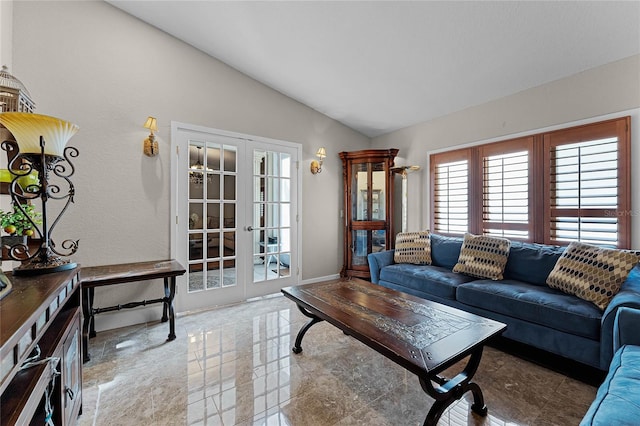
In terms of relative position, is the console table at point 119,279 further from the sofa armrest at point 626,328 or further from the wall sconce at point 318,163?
the sofa armrest at point 626,328

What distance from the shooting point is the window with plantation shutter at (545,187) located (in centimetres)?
248

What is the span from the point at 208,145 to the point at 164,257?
1394mm

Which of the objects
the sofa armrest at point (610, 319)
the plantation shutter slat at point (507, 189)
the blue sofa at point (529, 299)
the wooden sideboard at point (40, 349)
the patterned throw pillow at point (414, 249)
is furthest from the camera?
the patterned throw pillow at point (414, 249)

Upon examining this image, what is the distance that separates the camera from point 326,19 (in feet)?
8.04

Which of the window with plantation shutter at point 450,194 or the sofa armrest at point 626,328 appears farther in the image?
the window with plantation shutter at point 450,194

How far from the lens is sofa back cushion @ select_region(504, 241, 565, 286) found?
2512mm

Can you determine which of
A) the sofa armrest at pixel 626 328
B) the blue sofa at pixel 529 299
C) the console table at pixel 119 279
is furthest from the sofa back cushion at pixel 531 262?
the console table at pixel 119 279

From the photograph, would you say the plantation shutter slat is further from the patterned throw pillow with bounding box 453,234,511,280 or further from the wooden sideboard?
the wooden sideboard

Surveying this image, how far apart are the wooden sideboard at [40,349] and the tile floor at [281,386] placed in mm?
397

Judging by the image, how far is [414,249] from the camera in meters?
3.48

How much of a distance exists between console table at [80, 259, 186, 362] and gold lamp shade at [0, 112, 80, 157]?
1.24 meters

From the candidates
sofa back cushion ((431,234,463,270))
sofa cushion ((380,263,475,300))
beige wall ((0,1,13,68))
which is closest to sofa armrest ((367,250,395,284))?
sofa cushion ((380,263,475,300))

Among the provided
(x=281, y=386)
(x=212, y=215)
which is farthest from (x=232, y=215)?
(x=281, y=386)

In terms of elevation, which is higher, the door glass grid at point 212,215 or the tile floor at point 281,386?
the door glass grid at point 212,215
